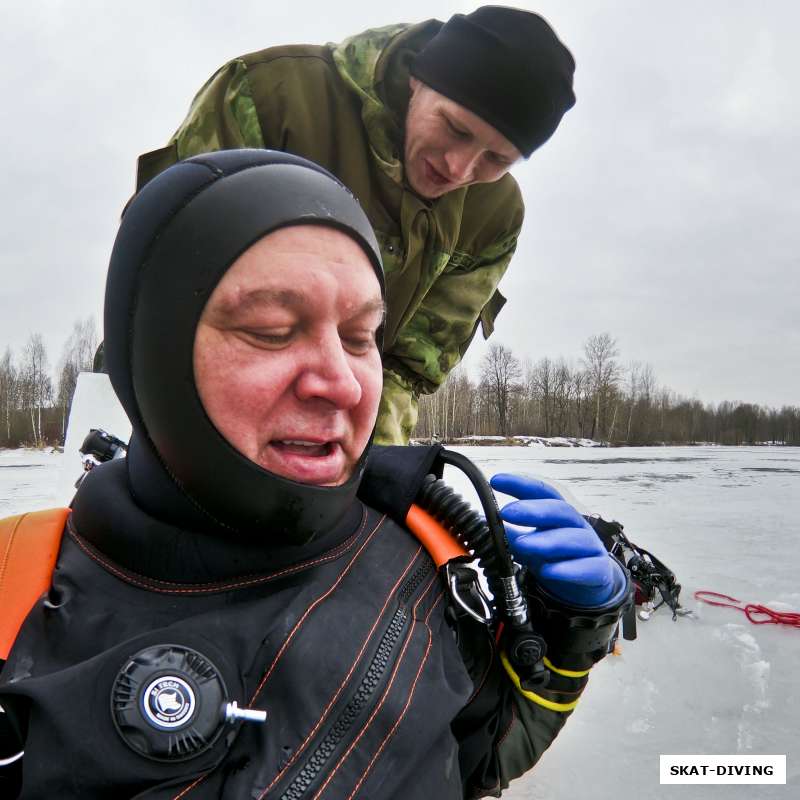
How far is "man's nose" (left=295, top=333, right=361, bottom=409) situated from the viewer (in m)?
0.77

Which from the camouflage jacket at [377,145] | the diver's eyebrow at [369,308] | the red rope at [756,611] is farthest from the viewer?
the red rope at [756,611]

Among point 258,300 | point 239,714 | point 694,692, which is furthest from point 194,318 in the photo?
point 694,692

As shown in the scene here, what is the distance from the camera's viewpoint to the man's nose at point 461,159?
167cm

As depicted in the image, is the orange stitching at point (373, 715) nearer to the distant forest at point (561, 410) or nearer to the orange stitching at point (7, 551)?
the orange stitching at point (7, 551)

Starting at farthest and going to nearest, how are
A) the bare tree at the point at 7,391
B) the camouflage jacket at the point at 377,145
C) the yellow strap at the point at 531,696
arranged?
the bare tree at the point at 7,391, the camouflage jacket at the point at 377,145, the yellow strap at the point at 531,696

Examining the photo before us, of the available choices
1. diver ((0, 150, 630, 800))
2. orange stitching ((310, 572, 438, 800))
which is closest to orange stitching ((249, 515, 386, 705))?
diver ((0, 150, 630, 800))

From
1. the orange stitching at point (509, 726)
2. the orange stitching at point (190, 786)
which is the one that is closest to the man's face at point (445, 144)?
the orange stitching at point (509, 726)

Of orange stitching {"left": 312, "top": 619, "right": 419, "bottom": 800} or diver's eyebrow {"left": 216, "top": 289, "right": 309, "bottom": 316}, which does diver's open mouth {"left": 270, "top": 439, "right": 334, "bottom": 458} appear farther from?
orange stitching {"left": 312, "top": 619, "right": 419, "bottom": 800}

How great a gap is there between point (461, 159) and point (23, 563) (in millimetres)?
1475

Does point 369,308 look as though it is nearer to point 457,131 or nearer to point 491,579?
point 491,579

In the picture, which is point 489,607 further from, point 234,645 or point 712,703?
point 712,703

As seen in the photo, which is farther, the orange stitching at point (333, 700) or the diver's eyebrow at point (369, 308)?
the diver's eyebrow at point (369, 308)

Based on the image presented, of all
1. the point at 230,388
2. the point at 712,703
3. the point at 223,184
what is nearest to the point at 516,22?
the point at 223,184

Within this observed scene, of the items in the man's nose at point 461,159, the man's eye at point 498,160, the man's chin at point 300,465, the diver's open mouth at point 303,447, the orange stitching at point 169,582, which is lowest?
the orange stitching at point 169,582
